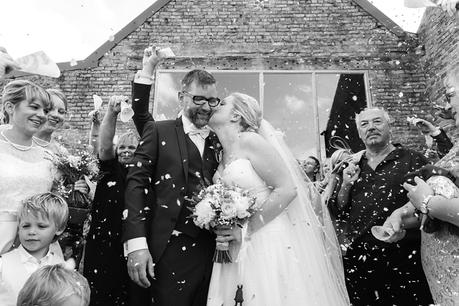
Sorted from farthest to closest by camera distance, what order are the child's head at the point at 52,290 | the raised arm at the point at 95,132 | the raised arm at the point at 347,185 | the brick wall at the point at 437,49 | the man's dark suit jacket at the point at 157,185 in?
the brick wall at the point at 437,49 < the raised arm at the point at 347,185 < the raised arm at the point at 95,132 < the man's dark suit jacket at the point at 157,185 < the child's head at the point at 52,290

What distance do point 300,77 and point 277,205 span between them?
6020mm

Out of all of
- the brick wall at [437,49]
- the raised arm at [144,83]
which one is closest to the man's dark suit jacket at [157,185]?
the raised arm at [144,83]

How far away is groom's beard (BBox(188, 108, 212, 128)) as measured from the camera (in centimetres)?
336

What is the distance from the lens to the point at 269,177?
3.23 meters

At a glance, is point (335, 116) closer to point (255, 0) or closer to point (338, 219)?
point (255, 0)

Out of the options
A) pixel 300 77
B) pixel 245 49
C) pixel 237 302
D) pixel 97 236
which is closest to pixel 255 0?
pixel 245 49

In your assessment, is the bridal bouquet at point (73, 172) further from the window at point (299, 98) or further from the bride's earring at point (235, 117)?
the window at point (299, 98)

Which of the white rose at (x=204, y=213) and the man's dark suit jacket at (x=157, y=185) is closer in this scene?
the white rose at (x=204, y=213)

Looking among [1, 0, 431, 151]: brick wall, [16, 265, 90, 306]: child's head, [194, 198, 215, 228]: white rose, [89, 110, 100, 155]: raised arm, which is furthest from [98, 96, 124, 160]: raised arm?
[1, 0, 431, 151]: brick wall

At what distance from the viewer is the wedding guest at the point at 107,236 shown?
12.4ft

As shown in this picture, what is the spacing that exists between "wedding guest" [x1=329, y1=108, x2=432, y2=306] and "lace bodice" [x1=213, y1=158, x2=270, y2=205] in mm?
1175

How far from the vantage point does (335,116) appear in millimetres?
8594

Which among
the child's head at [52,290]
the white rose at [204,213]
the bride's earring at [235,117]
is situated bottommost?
the child's head at [52,290]

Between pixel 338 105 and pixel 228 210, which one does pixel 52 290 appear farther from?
pixel 338 105
